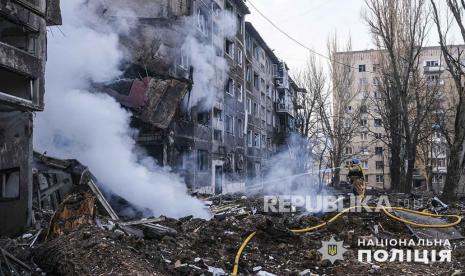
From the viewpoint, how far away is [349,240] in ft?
27.7

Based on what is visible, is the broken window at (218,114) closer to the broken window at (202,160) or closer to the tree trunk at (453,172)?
the broken window at (202,160)

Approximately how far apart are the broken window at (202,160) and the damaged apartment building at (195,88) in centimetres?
5

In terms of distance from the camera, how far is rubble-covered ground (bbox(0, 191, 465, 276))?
5.92 meters

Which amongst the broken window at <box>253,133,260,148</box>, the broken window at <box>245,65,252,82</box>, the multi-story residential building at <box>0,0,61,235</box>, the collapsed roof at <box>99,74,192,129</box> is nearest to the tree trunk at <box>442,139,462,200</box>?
the collapsed roof at <box>99,74,192,129</box>

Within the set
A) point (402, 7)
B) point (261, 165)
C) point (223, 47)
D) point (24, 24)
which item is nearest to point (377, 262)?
point (24, 24)

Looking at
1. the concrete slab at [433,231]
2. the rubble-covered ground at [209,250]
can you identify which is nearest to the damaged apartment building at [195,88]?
the rubble-covered ground at [209,250]

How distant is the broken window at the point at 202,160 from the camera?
74.1 feet

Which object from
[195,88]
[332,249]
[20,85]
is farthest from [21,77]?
[195,88]

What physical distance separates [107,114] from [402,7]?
56.4ft

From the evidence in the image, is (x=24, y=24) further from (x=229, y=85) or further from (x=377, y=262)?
(x=229, y=85)

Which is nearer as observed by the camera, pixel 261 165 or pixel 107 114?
pixel 107 114

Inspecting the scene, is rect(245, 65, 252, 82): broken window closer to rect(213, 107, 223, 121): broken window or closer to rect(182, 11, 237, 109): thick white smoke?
rect(182, 11, 237, 109): thick white smoke

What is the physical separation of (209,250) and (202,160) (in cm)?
1588

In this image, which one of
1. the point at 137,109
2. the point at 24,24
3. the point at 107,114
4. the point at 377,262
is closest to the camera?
the point at 377,262
